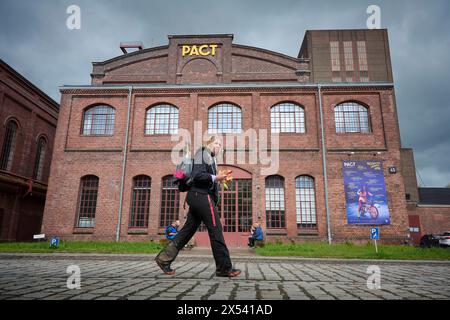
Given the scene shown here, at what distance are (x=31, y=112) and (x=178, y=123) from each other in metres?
11.5

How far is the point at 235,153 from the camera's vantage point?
52.7ft

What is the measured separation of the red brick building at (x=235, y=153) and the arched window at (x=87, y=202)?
2.2 inches

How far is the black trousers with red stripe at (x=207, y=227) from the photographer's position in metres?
3.99

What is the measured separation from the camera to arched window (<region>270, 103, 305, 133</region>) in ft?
54.3

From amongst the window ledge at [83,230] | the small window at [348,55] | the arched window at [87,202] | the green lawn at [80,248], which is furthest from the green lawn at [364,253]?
the small window at [348,55]

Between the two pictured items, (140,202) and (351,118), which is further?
(351,118)

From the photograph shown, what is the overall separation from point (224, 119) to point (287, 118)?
3.66 meters

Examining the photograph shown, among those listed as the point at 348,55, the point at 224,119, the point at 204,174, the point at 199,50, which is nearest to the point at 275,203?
the point at 224,119

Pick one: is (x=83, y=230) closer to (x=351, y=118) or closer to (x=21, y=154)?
(x=21, y=154)

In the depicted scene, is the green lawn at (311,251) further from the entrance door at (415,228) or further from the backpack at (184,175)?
the entrance door at (415,228)

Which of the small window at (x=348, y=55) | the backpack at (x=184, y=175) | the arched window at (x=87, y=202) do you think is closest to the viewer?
the backpack at (x=184, y=175)

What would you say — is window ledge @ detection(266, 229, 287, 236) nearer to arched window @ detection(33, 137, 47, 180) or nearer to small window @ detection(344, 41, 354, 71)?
arched window @ detection(33, 137, 47, 180)

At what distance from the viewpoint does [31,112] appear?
20.4m

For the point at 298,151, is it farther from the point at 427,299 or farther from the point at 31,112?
the point at 31,112
